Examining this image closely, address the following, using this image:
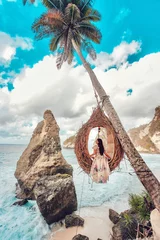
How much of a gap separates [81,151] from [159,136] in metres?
75.6

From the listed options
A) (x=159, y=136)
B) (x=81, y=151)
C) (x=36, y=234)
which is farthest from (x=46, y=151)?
(x=159, y=136)

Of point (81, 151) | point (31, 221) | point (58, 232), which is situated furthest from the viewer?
point (31, 221)

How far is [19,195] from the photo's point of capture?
590 inches

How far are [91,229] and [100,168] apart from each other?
7.08 m

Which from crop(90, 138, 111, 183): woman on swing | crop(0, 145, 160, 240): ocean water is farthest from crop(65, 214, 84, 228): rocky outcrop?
crop(90, 138, 111, 183): woman on swing

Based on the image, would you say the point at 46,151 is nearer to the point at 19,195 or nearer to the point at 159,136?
the point at 19,195

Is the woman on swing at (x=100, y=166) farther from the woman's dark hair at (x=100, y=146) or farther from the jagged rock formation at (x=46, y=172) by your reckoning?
the jagged rock formation at (x=46, y=172)

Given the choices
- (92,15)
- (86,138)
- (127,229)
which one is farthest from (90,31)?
(127,229)

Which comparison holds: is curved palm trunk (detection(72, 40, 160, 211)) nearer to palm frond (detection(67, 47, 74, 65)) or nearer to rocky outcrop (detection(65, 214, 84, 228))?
palm frond (detection(67, 47, 74, 65))

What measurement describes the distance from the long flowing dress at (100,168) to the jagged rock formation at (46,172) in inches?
270

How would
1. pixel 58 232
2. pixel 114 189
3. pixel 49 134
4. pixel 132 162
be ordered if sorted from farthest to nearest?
pixel 114 189 < pixel 49 134 < pixel 58 232 < pixel 132 162

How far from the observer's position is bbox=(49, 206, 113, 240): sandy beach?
8188 millimetres

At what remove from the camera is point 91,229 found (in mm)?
8812

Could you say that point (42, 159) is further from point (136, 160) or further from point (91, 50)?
point (136, 160)
